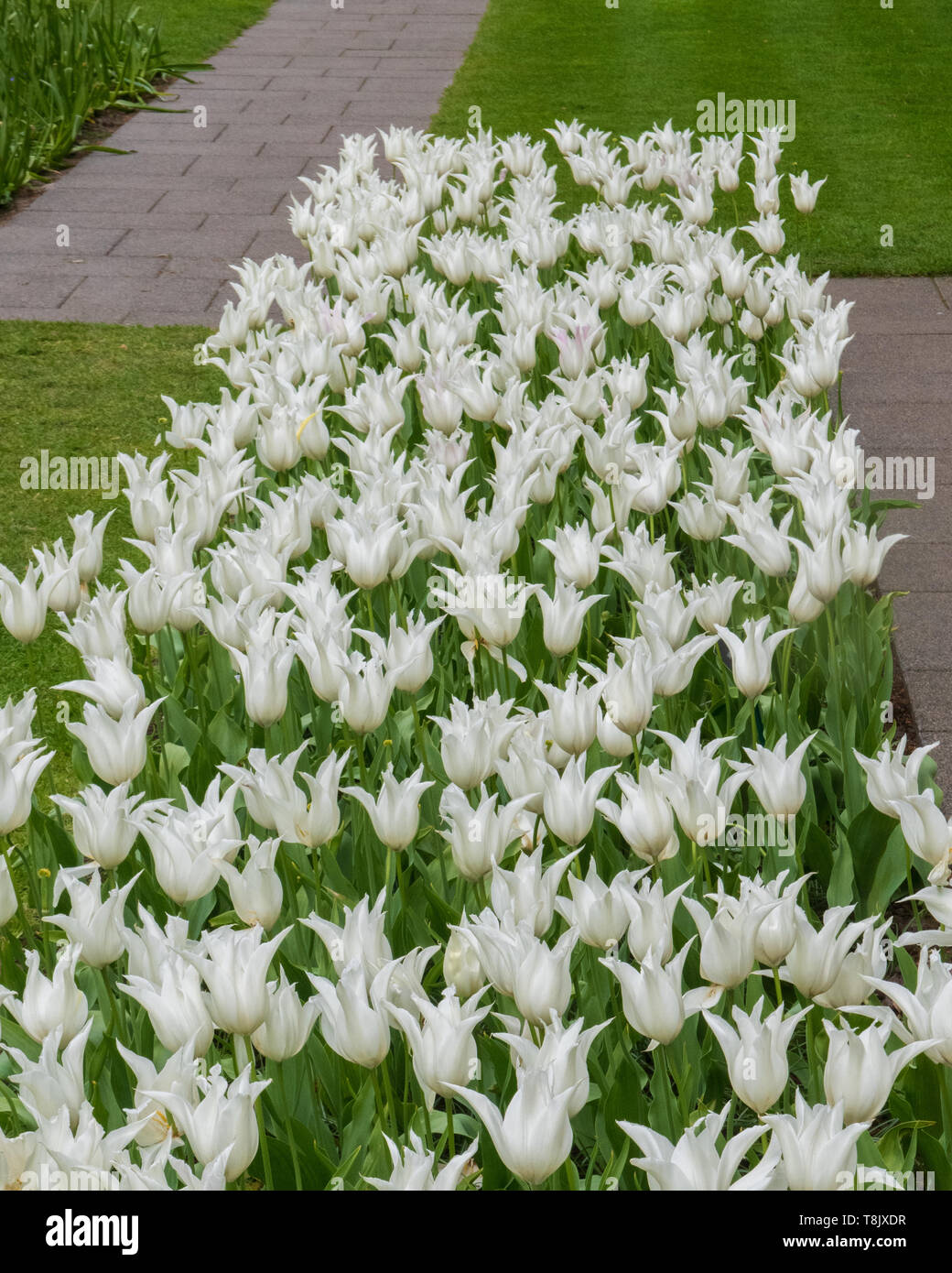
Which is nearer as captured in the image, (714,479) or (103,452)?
(714,479)

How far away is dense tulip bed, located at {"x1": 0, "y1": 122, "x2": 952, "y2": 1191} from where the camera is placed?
1794 millimetres

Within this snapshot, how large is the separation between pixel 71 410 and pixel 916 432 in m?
3.50

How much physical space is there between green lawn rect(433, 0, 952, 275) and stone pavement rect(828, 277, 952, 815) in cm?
63

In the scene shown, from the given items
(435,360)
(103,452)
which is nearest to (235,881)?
(435,360)

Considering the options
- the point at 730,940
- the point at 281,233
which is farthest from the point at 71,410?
the point at 730,940

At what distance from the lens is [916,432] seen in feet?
19.4

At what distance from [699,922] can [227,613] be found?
1.19 meters

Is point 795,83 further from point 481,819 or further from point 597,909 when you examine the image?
point 597,909

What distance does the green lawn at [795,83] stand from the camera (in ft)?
29.0

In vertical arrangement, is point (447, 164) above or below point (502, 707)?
above

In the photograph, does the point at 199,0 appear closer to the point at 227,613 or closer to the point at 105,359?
the point at 105,359

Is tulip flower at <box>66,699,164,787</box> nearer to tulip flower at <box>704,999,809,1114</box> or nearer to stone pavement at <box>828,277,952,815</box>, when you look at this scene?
tulip flower at <box>704,999,809,1114</box>

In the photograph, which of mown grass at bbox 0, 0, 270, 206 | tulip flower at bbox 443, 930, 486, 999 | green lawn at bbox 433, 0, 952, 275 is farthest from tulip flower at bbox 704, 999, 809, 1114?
mown grass at bbox 0, 0, 270, 206
